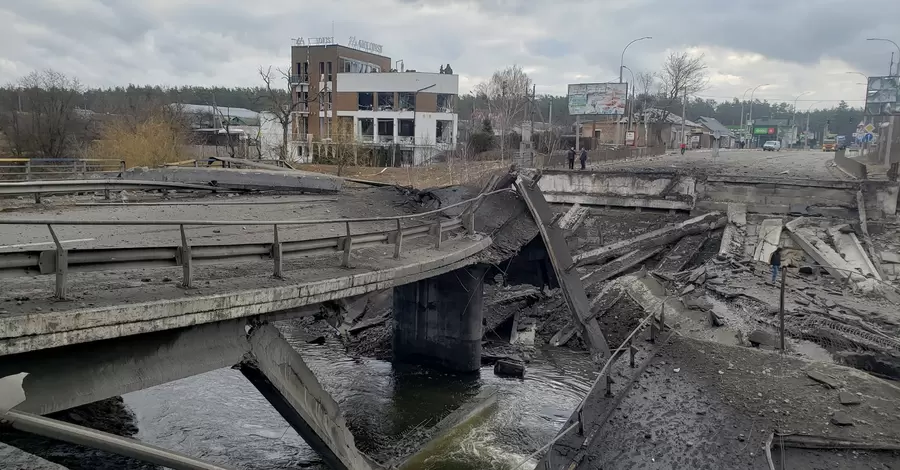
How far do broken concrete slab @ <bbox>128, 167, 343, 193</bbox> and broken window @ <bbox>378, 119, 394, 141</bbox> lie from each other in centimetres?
3862

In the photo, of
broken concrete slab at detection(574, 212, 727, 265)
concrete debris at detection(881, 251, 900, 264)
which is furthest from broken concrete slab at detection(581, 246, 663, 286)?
concrete debris at detection(881, 251, 900, 264)

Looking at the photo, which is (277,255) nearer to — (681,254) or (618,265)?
(618,265)

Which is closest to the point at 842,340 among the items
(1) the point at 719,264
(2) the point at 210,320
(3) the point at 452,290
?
(1) the point at 719,264

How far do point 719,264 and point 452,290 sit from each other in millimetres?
9582

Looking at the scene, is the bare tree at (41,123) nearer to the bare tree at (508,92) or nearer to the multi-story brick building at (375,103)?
the multi-story brick building at (375,103)

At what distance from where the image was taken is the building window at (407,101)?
55.0 m

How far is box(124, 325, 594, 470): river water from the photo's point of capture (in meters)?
12.5

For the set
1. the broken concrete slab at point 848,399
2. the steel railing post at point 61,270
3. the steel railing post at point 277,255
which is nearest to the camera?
the steel railing post at point 61,270

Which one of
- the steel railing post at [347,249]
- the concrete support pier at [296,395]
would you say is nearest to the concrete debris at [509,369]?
the concrete support pier at [296,395]

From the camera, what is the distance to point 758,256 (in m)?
21.9

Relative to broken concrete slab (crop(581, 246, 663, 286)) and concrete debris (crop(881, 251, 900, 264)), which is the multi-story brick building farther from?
concrete debris (crop(881, 251, 900, 264))

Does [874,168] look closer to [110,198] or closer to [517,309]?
[517,309]

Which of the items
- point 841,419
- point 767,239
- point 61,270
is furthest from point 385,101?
point 61,270

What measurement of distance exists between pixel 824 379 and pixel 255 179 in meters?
Result: 15.2
